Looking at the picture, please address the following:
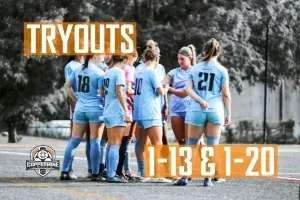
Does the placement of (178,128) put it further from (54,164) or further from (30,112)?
(30,112)

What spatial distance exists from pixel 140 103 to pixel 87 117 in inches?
34.5

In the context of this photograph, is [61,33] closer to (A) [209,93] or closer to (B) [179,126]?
(B) [179,126]

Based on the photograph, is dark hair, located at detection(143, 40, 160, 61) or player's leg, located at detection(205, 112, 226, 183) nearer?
player's leg, located at detection(205, 112, 226, 183)

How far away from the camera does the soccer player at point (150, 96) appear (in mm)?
14250

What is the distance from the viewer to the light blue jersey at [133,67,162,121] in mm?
14250

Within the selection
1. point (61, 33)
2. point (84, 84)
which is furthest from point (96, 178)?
point (61, 33)

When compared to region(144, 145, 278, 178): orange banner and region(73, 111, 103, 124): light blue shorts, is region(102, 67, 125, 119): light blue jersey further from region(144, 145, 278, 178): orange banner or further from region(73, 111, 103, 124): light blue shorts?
region(144, 145, 278, 178): orange banner

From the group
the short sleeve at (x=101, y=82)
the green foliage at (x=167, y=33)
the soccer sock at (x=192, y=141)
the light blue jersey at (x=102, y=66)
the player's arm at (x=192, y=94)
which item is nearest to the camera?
the player's arm at (x=192, y=94)

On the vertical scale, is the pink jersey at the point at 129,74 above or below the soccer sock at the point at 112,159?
above

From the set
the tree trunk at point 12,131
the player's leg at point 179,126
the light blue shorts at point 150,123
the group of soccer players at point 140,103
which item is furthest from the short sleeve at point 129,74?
the tree trunk at point 12,131

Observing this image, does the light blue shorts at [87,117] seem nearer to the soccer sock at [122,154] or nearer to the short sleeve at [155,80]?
the soccer sock at [122,154]

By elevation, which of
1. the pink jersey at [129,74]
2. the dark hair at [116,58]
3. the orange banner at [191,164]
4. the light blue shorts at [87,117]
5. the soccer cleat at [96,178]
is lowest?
the soccer cleat at [96,178]

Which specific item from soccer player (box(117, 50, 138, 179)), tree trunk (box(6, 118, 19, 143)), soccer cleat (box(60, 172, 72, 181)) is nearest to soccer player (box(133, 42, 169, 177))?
soccer player (box(117, 50, 138, 179))

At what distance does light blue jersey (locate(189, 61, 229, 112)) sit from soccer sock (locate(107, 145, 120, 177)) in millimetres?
1267
